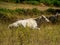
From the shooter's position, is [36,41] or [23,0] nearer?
[36,41]

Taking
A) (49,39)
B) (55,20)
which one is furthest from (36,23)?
(49,39)

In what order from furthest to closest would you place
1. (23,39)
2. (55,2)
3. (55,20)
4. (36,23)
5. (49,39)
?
(55,2)
(55,20)
(36,23)
(49,39)
(23,39)

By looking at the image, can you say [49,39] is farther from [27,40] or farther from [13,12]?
[13,12]

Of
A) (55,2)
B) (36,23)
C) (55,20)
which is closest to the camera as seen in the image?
(36,23)

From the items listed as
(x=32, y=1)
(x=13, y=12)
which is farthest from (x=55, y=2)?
(x=13, y=12)

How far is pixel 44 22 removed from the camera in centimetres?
1120

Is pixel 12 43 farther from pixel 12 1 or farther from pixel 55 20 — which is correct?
pixel 12 1

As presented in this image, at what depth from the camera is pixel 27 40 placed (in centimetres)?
612

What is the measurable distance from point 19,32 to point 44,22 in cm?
498

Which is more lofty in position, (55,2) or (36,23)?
(36,23)

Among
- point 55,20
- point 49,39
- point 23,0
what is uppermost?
point 49,39

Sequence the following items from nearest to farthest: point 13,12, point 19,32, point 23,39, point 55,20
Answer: point 23,39 < point 19,32 < point 55,20 < point 13,12

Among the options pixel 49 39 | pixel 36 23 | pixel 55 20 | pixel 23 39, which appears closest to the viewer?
pixel 23 39

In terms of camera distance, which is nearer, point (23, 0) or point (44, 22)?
point (44, 22)
